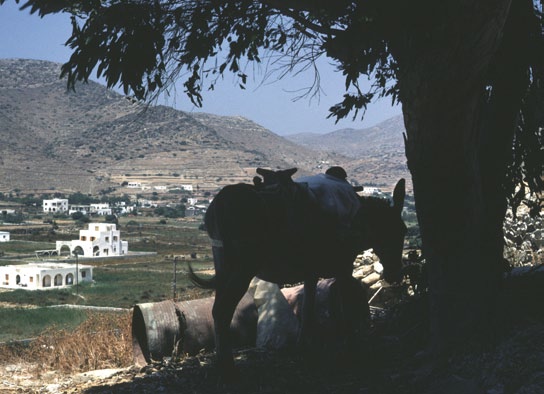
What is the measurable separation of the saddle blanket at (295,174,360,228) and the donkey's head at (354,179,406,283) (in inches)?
13.2

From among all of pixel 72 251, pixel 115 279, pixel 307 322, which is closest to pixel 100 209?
pixel 72 251

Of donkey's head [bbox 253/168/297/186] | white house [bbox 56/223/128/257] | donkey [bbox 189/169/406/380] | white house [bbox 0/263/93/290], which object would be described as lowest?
white house [bbox 0/263/93/290]

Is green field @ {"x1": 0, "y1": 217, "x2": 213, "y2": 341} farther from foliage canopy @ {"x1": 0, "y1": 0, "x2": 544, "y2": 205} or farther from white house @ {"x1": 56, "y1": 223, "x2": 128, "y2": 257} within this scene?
→ foliage canopy @ {"x1": 0, "y1": 0, "x2": 544, "y2": 205}

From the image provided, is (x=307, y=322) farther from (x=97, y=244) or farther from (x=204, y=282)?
(x=97, y=244)

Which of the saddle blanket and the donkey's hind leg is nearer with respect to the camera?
the donkey's hind leg

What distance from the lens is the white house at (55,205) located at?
536ft

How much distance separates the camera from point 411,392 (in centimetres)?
551

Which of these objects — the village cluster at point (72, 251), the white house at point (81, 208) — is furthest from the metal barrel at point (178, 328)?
the white house at point (81, 208)

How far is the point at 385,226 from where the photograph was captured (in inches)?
276

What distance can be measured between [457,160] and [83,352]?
201 inches

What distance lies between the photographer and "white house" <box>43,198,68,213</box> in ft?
536

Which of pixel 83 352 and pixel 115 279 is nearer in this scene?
pixel 83 352

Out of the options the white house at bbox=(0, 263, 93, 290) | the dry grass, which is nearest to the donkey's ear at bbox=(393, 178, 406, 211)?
the dry grass

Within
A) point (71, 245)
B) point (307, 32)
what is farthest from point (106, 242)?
point (307, 32)
